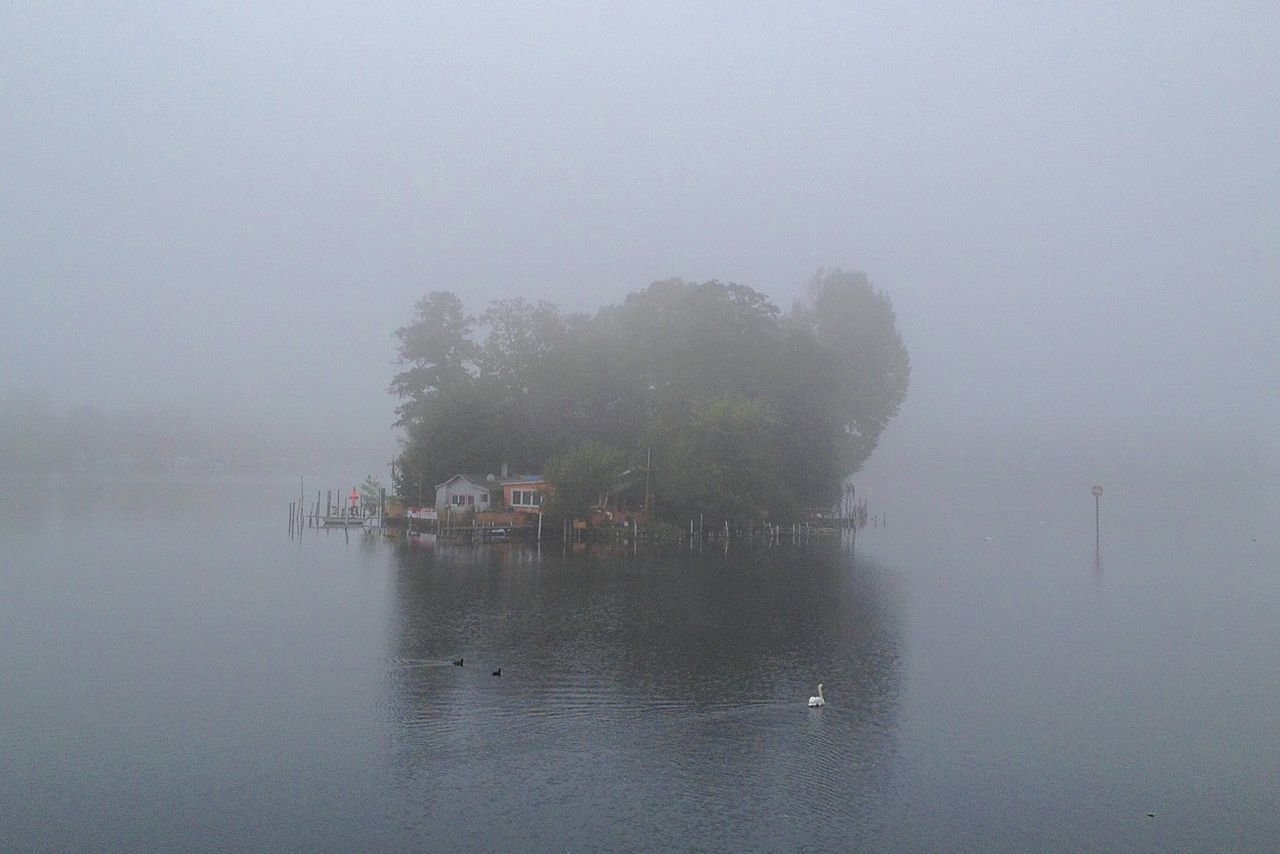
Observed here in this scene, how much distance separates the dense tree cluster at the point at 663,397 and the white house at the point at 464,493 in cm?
139

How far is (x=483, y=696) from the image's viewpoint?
1819 cm

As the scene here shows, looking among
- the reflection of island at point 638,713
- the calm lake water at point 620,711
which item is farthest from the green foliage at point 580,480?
the reflection of island at point 638,713

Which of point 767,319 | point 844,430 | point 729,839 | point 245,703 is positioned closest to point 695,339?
point 767,319

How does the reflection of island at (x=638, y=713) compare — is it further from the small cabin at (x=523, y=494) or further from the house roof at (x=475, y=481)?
the house roof at (x=475, y=481)

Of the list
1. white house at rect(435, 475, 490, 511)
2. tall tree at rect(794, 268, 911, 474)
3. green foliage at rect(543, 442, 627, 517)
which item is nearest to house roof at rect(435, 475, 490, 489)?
white house at rect(435, 475, 490, 511)

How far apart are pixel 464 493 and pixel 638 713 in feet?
112

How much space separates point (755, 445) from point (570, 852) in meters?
39.9

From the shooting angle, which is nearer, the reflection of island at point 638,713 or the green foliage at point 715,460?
the reflection of island at point 638,713

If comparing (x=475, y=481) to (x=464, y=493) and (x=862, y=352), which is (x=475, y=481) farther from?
(x=862, y=352)

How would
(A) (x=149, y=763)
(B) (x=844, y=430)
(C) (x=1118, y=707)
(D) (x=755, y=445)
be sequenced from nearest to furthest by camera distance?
(A) (x=149, y=763)
(C) (x=1118, y=707)
(D) (x=755, y=445)
(B) (x=844, y=430)

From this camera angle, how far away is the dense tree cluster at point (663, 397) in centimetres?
5053

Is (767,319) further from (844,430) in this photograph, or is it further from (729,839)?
(729,839)

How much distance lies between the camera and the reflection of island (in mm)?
13062

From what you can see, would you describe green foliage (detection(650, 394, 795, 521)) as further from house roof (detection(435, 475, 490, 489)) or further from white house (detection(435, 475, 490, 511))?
white house (detection(435, 475, 490, 511))
